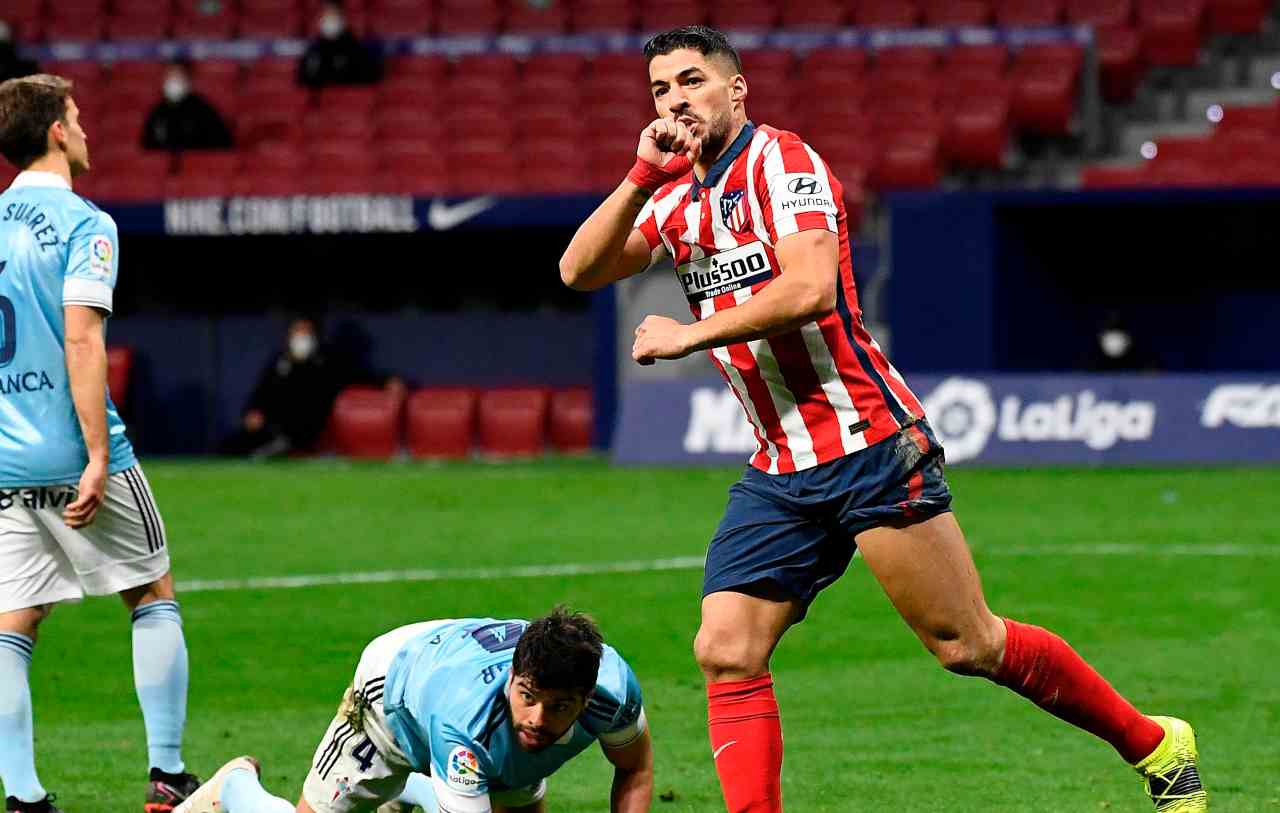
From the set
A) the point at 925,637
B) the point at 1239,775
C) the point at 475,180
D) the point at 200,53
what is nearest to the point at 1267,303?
the point at 475,180

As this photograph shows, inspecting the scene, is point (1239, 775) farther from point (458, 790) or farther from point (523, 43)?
point (523, 43)

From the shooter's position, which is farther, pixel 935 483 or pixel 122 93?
pixel 122 93

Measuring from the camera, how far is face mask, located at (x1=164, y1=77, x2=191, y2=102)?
71.1 feet

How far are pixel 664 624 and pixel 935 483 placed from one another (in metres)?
4.40

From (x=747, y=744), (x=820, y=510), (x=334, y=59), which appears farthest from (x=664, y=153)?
(x=334, y=59)

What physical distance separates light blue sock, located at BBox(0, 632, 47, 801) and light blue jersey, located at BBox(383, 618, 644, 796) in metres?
1.27

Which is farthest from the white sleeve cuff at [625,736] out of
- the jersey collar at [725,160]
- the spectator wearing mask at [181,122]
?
the spectator wearing mask at [181,122]

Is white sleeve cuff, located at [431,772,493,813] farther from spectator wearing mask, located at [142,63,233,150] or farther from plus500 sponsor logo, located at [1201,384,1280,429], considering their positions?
spectator wearing mask, located at [142,63,233,150]

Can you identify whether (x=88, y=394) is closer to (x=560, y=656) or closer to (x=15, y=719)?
(x=15, y=719)

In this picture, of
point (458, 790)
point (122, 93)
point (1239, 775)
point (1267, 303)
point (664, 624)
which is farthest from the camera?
point (122, 93)

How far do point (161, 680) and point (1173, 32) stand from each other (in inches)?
733

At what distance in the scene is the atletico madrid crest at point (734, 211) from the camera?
5.16 m

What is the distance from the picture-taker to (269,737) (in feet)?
23.8

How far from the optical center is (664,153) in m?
5.08
